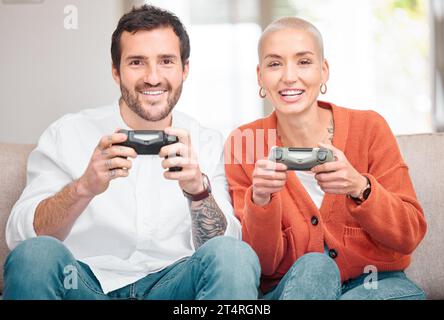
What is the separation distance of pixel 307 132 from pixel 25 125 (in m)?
0.74

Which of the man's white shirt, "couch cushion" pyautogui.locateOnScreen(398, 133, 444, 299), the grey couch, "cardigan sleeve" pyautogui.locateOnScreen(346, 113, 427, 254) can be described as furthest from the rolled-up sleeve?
"couch cushion" pyautogui.locateOnScreen(398, 133, 444, 299)

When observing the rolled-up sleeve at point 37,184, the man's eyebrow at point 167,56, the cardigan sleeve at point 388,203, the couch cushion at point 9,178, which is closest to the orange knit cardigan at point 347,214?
the cardigan sleeve at point 388,203

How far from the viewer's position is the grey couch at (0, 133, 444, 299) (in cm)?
143

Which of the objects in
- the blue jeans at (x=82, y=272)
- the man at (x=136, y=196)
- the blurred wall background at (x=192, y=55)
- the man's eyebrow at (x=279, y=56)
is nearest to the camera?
the blue jeans at (x=82, y=272)

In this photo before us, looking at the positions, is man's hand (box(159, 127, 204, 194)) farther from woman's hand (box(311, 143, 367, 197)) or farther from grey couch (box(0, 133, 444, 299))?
grey couch (box(0, 133, 444, 299))

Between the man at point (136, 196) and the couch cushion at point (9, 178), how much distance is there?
13cm

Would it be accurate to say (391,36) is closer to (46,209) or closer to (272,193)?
(272,193)

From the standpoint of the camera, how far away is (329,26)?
6.04 feet

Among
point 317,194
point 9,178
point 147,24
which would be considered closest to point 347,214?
point 317,194

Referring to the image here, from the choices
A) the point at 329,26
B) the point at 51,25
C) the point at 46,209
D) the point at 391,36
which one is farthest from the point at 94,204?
the point at 391,36

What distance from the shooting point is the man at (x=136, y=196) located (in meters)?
1.16

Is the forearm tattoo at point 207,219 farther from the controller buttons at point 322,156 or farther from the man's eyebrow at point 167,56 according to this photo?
the man's eyebrow at point 167,56

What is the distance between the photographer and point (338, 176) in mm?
1170

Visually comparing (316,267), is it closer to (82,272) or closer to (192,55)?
(82,272)
